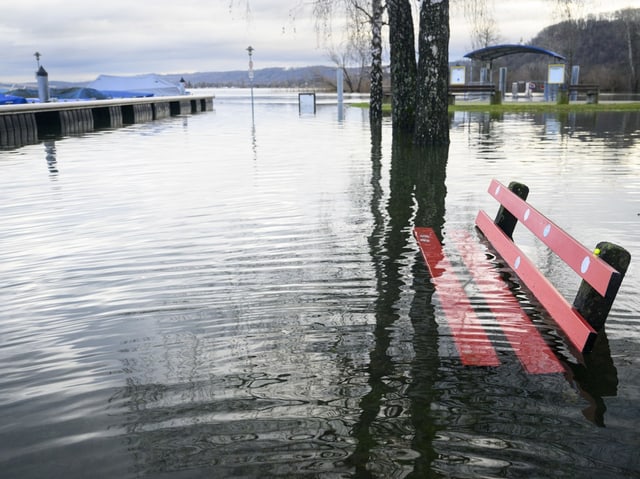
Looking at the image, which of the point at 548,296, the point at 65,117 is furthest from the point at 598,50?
the point at 548,296

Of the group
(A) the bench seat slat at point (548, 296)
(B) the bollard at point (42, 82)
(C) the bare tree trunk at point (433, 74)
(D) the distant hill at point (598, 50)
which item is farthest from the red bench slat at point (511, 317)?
(D) the distant hill at point (598, 50)

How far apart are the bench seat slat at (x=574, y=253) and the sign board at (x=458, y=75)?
33718 millimetres

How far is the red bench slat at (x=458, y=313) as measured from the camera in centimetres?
382

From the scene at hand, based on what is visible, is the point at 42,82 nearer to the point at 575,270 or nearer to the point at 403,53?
the point at 403,53

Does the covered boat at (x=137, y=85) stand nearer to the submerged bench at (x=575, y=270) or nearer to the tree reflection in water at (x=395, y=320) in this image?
the tree reflection in water at (x=395, y=320)

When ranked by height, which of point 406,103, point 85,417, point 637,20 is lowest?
point 85,417

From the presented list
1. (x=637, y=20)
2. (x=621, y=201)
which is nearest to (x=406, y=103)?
(x=621, y=201)

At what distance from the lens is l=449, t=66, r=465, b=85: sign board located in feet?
122

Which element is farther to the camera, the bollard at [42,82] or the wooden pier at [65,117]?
the bollard at [42,82]

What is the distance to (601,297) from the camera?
3.72 m

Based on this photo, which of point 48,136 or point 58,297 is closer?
point 58,297

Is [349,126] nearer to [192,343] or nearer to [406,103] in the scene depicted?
[406,103]

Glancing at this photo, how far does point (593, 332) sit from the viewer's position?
3.62m

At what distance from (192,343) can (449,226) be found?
4080mm
